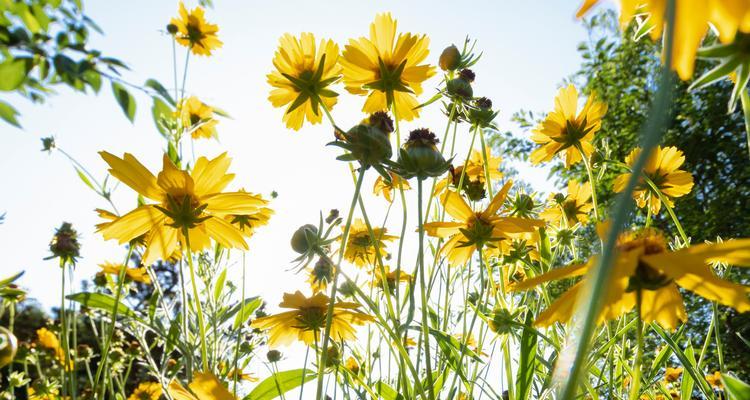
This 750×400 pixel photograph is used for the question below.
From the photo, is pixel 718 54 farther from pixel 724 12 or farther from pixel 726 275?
pixel 726 275

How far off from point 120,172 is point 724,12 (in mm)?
545

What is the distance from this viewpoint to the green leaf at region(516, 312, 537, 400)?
1.82 ft

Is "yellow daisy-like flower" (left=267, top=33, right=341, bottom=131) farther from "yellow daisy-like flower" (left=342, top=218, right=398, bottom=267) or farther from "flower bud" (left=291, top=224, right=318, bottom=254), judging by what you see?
"yellow daisy-like flower" (left=342, top=218, right=398, bottom=267)

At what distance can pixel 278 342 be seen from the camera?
0.70 m

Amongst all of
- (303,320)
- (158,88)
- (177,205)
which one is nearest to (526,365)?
(303,320)

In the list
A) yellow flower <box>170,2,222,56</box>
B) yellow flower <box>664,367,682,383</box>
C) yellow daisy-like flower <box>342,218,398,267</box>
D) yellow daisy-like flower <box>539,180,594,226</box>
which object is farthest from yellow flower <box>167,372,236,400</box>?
yellow flower <box>170,2,222,56</box>

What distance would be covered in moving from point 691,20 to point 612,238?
13 cm

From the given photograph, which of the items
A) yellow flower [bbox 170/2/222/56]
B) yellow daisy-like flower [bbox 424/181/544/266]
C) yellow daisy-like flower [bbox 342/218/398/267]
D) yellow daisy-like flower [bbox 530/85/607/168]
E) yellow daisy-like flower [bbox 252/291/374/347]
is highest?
yellow flower [bbox 170/2/222/56]

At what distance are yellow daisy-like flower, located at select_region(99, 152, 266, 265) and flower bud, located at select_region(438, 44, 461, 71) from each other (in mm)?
405

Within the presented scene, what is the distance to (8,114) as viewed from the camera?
915 mm

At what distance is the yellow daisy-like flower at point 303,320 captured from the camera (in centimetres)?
64

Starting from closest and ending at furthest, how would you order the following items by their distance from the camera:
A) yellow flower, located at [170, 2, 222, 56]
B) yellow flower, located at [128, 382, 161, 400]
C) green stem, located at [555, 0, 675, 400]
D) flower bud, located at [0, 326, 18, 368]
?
green stem, located at [555, 0, 675, 400] → flower bud, located at [0, 326, 18, 368] → yellow flower, located at [128, 382, 161, 400] → yellow flower, located at [170, 2, 222, 56]

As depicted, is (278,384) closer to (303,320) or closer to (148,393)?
(303,320)

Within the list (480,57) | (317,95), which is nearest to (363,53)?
(317,95)
